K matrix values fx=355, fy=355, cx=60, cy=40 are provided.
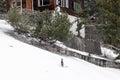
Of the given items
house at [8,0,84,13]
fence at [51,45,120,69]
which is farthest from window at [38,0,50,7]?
fence at [51,45,120,69]

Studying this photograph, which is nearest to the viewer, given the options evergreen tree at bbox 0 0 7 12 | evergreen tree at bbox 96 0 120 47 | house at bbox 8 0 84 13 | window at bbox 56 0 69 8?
evergreen tree at bbox 96 0 120 47

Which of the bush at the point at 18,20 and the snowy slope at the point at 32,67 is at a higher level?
the bush at the point at 18,20

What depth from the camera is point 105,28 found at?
30.0 m

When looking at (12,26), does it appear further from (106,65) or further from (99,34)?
(99,34)

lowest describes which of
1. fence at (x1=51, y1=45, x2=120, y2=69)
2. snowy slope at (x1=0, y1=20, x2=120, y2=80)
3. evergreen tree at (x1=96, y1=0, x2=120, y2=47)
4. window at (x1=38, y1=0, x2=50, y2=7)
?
fence at (x1=51, y1=45, x2=120, y2=69)

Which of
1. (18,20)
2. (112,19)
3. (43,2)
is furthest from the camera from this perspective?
(43,2)

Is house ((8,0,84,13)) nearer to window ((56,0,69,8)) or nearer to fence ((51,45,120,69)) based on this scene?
window ((56,0,69,8))

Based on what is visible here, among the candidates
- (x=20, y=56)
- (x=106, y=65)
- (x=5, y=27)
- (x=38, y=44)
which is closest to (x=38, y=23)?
(x=38, y=44)

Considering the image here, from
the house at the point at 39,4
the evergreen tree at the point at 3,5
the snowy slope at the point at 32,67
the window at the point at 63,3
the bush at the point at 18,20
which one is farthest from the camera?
the window at the point at 63,3

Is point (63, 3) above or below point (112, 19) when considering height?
above

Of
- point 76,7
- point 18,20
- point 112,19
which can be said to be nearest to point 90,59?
point 112,19

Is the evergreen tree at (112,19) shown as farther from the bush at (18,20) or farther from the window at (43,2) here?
the window at (43,2)

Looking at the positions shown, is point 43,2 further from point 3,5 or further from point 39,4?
point 3,5

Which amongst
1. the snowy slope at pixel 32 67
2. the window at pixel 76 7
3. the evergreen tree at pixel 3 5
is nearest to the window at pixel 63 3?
the window at pixel 76 7
